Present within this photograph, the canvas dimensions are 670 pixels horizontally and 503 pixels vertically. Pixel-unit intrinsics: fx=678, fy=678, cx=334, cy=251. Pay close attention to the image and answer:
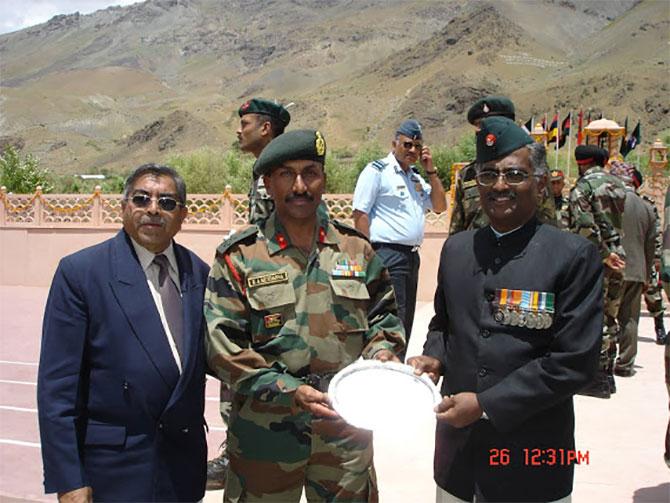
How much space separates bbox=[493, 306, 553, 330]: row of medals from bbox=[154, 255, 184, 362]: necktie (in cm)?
104

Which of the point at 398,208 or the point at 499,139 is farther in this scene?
the point at 398,208

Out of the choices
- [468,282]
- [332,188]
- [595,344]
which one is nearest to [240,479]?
[468,282]

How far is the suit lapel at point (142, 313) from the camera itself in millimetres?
2193

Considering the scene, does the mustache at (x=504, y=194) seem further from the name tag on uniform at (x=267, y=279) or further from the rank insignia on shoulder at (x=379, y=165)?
the rank insignia on shoulder at (x=379, y=165)

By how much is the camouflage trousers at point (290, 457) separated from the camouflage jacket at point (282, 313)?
0.42 feet

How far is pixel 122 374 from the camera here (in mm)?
2180

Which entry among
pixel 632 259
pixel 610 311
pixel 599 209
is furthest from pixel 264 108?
pixel 632 259

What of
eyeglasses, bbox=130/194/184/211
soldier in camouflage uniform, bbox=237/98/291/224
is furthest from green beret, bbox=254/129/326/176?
soldier in camouflage uniform, bbox=237/98/291/224

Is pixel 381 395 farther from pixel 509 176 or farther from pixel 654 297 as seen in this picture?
pixel 654 297

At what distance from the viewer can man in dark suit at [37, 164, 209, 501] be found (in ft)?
6.97

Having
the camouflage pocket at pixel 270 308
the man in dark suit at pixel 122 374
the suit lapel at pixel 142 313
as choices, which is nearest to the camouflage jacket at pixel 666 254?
the camouflage pocket at pixel 270 308

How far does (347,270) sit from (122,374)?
32.0 inches

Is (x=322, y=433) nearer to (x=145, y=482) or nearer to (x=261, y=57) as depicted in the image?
(x=145, y=482)

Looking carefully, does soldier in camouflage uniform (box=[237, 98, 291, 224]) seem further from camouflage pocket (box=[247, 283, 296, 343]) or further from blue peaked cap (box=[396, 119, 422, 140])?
camouflage pocket (box=[247, 283, 296, 343])
